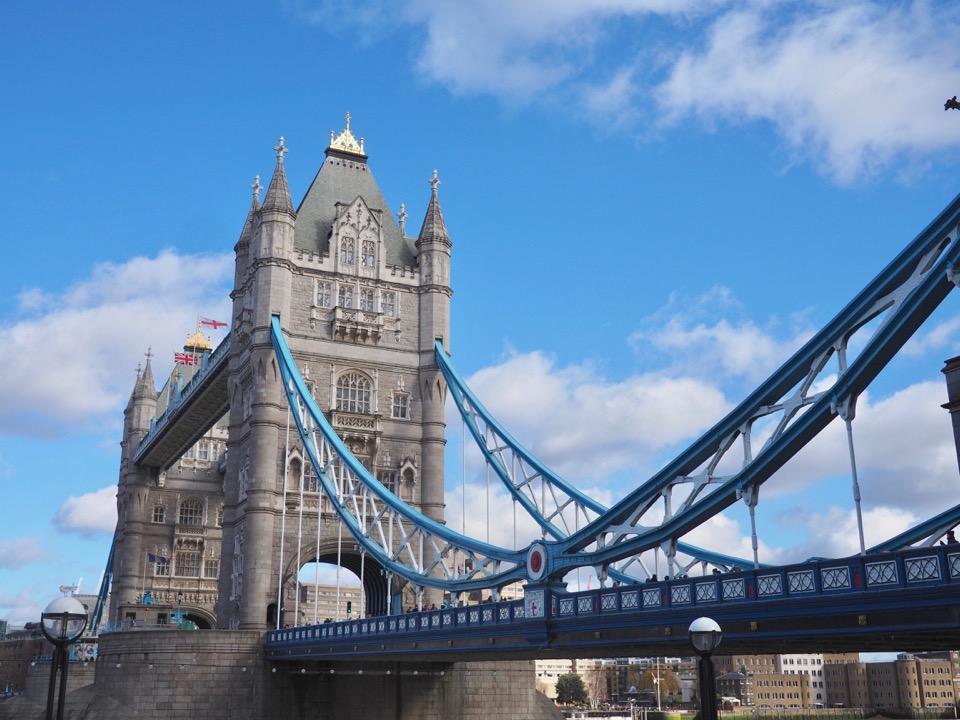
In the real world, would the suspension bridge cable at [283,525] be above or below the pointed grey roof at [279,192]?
below

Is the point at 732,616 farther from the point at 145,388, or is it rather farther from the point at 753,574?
the point at 145,388

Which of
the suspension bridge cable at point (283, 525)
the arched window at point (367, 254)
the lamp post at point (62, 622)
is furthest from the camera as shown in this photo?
the arched window at point (367, 254)

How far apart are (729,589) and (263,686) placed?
24.8 meters

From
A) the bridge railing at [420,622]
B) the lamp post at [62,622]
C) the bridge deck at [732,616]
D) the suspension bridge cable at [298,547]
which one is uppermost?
the suspension bridge cable at [298,547]

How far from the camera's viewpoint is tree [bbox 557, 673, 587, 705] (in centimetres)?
14162

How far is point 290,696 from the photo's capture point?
1590 inches

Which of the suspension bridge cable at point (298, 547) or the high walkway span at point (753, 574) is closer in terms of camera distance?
the high walkway span at point (753, 574)

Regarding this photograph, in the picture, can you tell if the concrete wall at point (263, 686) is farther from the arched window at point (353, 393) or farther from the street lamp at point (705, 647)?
the street lamp at point (705, 647)

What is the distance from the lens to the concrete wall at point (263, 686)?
39.1 m

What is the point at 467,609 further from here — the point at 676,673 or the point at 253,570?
the point at 676,673

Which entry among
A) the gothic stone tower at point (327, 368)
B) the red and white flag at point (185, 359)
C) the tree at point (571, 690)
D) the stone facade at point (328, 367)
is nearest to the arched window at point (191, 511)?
the red and white flag at point (185, 359)

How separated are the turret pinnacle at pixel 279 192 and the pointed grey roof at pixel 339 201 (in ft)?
4.77

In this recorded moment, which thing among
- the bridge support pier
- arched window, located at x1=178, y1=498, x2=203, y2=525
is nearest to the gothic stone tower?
the bridge support pier

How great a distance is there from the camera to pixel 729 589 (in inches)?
784
